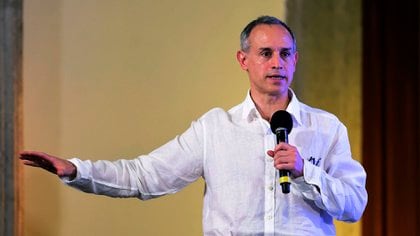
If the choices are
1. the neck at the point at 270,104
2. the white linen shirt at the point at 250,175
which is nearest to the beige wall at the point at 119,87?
the white linen shirt at the point at 250,175

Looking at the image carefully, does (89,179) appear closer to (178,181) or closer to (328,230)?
(178,181)

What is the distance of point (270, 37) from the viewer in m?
2.11

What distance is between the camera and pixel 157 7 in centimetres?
314

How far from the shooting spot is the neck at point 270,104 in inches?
84.0

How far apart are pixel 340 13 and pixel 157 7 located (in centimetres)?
86

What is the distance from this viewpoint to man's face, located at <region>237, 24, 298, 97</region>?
6.80 feet

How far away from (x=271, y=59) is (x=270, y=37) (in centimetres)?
7

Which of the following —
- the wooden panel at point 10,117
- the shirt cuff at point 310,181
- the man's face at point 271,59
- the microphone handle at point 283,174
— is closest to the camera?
the microphone handle at point 283,174

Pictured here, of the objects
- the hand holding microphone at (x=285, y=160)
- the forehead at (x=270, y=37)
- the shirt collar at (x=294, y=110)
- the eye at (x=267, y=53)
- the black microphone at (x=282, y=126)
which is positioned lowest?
the hand holding microphone at (x=285, y=160)

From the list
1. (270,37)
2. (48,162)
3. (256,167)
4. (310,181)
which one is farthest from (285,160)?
(48,162)

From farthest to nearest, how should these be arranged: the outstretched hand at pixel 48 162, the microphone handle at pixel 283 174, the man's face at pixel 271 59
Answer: the man's face at pixel 271 59
the outstretched hand at pixel 48 162
the microphone handle at pixel 283 174

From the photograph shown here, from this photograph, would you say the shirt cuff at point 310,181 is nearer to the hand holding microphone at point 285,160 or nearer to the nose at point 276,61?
the hand holding microphone at point 285,160

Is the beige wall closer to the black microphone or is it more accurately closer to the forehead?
the forehead

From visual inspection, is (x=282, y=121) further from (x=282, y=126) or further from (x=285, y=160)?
(x=285, y=160)
